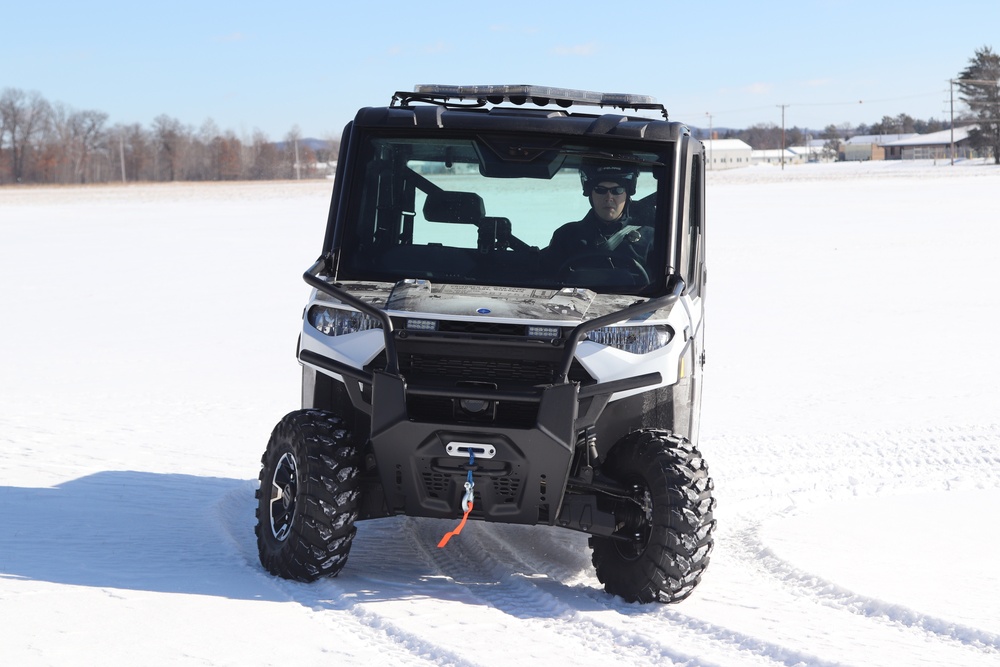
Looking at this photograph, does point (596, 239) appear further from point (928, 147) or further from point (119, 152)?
point (928, 147)

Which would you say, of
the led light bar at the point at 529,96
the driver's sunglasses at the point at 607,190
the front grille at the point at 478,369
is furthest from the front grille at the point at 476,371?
the led light bar at the point at 529,96

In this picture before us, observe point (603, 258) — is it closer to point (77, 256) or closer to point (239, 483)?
point (239, 483)

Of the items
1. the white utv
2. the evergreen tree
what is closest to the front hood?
the white utv

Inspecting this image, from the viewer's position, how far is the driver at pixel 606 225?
5.63m

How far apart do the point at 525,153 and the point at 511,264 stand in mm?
524

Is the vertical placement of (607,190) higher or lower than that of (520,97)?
lower

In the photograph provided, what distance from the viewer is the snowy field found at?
4598 millimetres

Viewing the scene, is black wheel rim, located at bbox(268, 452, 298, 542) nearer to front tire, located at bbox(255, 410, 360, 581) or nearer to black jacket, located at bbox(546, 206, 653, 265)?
front tire, located at bbox(255, 410, 360, 581)

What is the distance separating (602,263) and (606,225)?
20cm

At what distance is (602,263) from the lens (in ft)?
18.4

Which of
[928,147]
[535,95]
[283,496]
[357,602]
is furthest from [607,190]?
[928,147]

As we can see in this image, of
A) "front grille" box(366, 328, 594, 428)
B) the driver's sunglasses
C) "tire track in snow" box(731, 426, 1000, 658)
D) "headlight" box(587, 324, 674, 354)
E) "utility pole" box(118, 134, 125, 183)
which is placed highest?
"utility pole" box(118, 134, 125, 183)

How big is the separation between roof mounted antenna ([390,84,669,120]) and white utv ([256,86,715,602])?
0.44 ft

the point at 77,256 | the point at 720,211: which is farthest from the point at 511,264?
the point at 720,211
